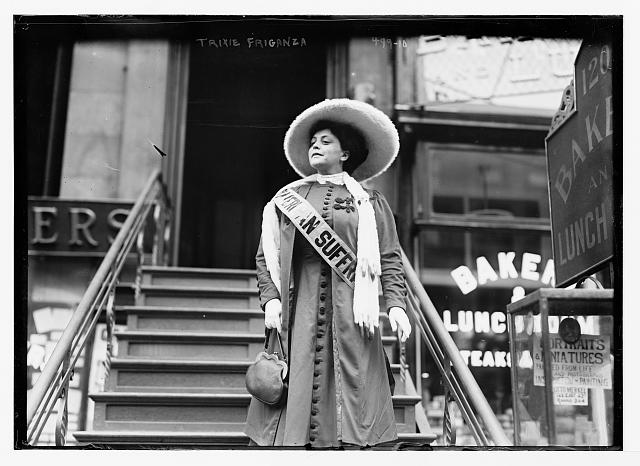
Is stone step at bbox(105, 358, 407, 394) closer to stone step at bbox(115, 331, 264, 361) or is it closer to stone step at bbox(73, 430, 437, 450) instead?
stone step at bbox(115, 331, 264, 361)

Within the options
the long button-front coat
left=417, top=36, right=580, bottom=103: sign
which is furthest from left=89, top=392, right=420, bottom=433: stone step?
left=417, top=36, right=580, bottom=103: sign

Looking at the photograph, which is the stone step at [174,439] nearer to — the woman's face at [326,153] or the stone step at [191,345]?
the stone step at [191,345]

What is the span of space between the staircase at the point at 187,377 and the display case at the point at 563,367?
698mm

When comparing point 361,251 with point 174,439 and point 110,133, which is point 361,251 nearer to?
point 174,439

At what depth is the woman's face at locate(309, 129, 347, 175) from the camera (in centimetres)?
477

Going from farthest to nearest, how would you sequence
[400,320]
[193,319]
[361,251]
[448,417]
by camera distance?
[193,319]
[448,417]
[361,251]
[400,320]

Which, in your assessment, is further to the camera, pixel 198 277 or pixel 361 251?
pixel 198 277

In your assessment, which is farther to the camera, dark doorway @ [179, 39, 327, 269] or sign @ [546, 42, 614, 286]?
dark doorway @ [179, 39, 327, 269]

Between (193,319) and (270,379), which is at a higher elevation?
(193,319)

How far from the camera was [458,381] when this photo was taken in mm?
4766

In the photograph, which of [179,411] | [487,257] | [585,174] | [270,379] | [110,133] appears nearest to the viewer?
[270,379]

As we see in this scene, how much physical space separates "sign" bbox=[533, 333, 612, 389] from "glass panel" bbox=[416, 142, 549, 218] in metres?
2.53

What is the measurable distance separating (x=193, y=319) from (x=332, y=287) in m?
1.80
